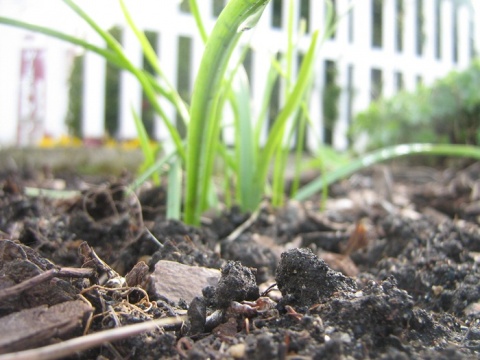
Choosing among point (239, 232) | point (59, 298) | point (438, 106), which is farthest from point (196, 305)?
point (438, 106)

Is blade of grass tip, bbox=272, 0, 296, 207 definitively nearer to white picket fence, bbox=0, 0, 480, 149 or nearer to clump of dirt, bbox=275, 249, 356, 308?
clump of dirt, bbox=275, 249, 356, 308

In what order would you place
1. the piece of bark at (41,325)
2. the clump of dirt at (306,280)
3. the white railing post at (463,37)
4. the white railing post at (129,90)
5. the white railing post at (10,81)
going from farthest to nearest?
1. the white railing post at (463,37)
2. the white railing post at (129,90)
3. the white railing post at (10,81)
4. the clump of dirt at (306,280)
5. the piece of bark at (41,325)

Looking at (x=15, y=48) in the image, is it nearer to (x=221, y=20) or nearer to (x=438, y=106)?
(x=438, y=106)

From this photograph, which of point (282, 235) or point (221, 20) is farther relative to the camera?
point (282, 235)

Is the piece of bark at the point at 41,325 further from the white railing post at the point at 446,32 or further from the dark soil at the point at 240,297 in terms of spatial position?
the white railing post at the point at 446,32

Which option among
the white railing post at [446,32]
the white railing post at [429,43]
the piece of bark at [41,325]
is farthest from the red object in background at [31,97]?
the white railing post at [446,32]

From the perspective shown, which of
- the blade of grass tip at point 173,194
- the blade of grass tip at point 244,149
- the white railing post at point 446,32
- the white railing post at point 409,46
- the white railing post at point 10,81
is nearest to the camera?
the blade of grass tip at point 173,194

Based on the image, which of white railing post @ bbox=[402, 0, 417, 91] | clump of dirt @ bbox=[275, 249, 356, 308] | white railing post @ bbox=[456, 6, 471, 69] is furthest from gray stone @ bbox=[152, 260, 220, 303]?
white railing post @ bbox=[456, 6, 471, 69]
